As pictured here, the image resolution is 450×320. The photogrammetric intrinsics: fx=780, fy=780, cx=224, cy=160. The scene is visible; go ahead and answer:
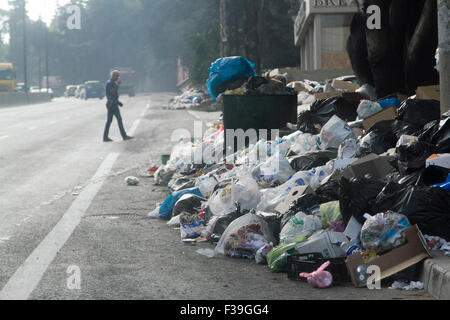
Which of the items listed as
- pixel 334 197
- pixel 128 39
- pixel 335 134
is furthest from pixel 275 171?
pixel 128 39

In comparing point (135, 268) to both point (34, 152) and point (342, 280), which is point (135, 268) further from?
point (34, 152)

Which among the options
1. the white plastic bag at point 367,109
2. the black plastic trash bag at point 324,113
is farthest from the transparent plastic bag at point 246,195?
the black plastic trash bag at point 324,113

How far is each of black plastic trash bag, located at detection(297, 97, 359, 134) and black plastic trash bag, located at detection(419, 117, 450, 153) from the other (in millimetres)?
2997

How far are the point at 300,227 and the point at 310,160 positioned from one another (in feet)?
7.44

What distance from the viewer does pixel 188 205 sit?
8.47 m

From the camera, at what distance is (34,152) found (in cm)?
1655

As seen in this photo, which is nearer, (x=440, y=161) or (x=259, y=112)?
(x=440, y=161)

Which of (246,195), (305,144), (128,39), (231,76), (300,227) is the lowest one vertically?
(300,227)

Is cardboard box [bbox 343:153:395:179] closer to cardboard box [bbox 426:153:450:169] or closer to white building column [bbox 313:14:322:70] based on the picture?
cardboard box [bbox 426:153:450:169]

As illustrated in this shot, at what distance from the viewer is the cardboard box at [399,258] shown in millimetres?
5473

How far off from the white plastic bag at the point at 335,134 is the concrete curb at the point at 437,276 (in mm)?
3733

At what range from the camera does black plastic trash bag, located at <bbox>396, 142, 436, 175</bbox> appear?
22.1ft

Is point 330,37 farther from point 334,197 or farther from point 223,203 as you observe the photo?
point 334,197
